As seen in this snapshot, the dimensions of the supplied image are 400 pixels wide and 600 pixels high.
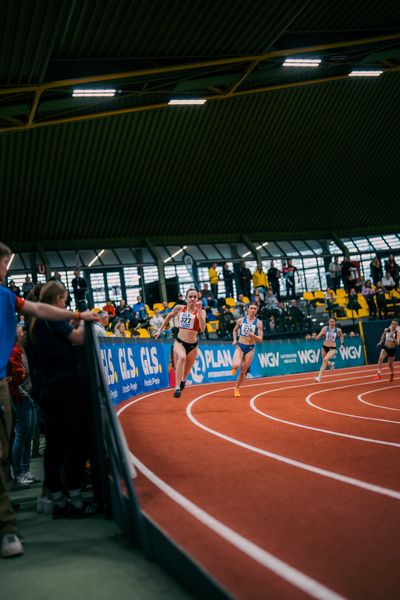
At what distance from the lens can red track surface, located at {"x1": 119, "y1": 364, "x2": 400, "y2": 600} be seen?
4004 mm

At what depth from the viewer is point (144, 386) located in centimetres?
1978

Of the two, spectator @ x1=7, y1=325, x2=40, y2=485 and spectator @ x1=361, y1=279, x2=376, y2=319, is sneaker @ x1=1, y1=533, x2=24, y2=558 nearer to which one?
spectator @ x1=7, y1=325, x2=40, y2=485

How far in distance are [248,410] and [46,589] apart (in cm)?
1014

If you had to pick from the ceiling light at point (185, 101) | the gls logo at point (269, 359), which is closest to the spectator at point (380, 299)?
the gls logo at point (269, 359)

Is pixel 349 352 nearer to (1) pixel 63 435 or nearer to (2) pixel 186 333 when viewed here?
(2) pixel 186 333

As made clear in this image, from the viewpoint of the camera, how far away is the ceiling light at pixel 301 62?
79.0ft

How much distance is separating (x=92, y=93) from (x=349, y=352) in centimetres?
1793

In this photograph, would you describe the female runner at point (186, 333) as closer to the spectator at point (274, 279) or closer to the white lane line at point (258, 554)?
the white lane line at point (258, 554)

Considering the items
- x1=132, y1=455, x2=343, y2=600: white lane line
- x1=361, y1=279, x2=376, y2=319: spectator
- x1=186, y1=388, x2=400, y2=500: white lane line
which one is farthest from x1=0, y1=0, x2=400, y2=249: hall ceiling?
x1=132, y1=455, x2=343, y2=600: white lane line

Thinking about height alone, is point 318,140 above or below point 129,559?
above

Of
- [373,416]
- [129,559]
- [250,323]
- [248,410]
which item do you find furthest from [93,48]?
[129,559]

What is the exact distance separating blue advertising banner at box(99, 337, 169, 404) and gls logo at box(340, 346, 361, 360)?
13.2 meters

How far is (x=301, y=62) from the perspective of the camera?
24422mm

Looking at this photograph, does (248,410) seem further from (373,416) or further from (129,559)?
(129,559)
